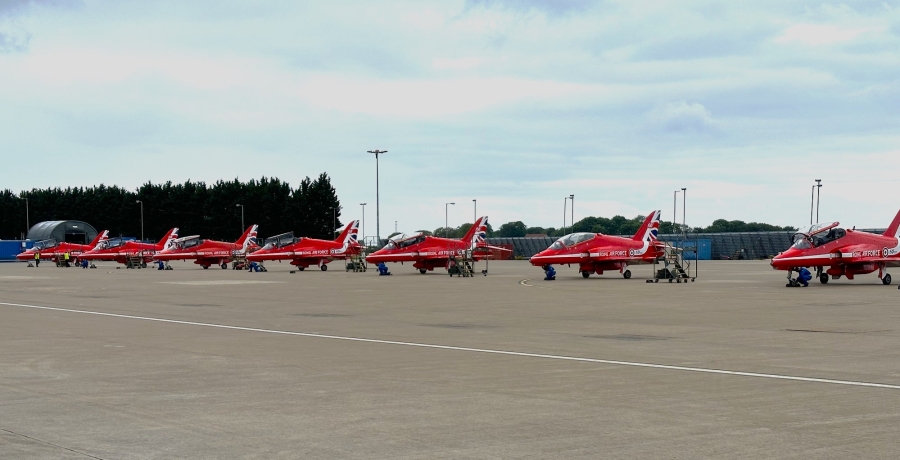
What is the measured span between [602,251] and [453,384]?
3834cm

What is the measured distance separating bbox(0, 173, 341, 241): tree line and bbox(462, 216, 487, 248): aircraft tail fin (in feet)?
264

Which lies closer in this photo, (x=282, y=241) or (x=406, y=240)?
(x=406, y=240)

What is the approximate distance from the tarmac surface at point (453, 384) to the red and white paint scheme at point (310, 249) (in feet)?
134

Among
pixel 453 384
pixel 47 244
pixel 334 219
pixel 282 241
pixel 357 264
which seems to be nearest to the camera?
pixel 453 384

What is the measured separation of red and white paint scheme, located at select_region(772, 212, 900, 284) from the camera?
128 ft

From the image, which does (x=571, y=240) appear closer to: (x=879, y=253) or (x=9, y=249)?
(x=879, y=253)

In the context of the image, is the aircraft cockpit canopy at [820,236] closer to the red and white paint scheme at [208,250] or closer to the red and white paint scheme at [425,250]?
the red and white paint scheme at [425,250]

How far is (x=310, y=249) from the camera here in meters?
66.9

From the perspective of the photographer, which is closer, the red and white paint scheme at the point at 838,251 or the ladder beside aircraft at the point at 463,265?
the red and white paint scheme at the point at 838,251

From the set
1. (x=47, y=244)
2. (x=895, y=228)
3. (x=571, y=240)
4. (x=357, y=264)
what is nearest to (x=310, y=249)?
(x=357, y=264)

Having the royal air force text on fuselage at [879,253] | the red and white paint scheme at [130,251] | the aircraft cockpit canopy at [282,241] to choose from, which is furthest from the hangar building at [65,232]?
the royal air force text on fuselage at [879,253]

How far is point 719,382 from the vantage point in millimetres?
11812

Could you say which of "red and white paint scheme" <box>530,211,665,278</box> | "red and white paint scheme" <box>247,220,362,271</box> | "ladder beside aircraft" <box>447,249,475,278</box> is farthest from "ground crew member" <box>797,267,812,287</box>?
"red and white paint scheme" <box>247,220,362,271</box>

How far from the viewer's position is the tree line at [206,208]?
5468 inches
